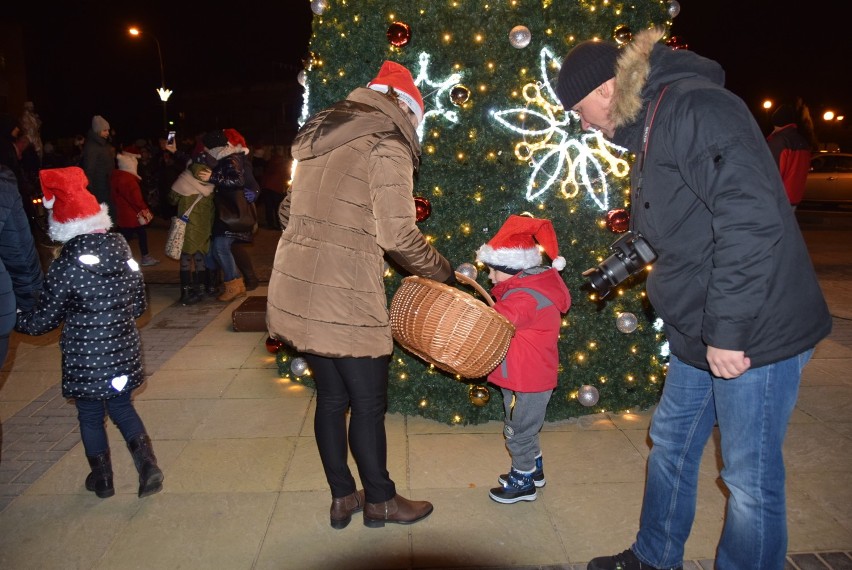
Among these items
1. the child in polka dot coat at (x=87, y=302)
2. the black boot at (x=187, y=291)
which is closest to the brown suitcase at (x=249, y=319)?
the black boot at (x=187, y=291)

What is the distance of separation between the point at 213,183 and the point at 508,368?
532 cm

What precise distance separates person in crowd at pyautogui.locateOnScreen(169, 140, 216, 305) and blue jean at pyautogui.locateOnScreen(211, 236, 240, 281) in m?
0.16

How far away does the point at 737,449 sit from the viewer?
7.61 feet

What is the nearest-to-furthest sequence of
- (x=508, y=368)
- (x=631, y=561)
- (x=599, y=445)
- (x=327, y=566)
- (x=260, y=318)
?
(x=631, y=561) → (x=327, y=566) → (x=508, y=368) → (x=599, y=445) → (x=260, y=318)

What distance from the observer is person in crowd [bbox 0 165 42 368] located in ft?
10.1

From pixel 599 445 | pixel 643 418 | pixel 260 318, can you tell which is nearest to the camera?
pixel 599 445

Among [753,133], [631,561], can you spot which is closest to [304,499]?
[631,561]

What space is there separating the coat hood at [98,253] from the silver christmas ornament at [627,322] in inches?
118

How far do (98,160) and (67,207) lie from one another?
787cm

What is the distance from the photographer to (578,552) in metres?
3.09

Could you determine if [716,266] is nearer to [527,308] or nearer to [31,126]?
[527,308]

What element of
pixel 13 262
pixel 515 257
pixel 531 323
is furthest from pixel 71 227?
pixel 531 323

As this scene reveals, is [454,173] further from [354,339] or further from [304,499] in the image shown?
[304,499]

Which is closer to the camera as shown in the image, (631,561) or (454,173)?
(631,561)
